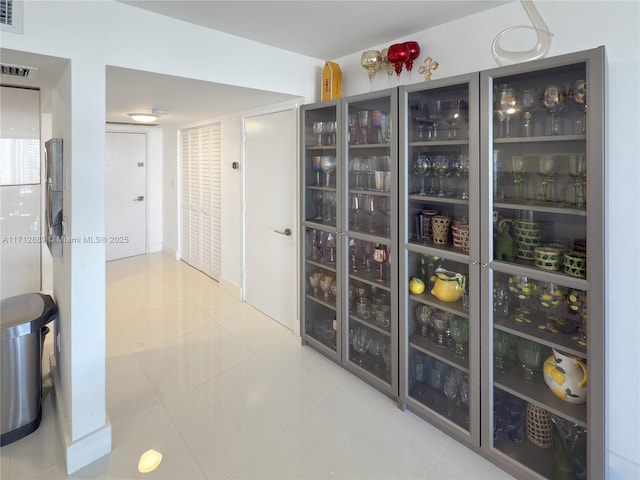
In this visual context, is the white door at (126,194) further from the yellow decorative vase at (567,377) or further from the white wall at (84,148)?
the yellow decorative vase at (567,377)

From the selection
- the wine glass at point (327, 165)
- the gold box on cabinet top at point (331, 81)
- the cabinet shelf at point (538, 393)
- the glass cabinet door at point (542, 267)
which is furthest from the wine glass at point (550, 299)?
the gold box on cabinet top at point (331, 81)

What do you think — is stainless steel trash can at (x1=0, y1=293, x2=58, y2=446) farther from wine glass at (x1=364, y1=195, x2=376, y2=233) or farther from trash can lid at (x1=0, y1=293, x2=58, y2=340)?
wine glass at (x1=364, y1=195, x2=376, y2=233)

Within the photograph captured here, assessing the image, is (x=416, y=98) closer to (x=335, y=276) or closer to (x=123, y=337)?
(x=335, y=276)

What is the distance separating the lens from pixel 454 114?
1.94 metres

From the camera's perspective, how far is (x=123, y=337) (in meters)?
3.13

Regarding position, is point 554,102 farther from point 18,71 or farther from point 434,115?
point 18,71

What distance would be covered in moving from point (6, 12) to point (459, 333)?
2.63 m

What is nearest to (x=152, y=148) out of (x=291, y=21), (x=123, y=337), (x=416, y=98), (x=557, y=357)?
(x=123, y=337)

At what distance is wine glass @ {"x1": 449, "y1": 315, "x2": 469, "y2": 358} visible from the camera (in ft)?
6.58

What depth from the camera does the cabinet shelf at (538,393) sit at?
62.4 inches

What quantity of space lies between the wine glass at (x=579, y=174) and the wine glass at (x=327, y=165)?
4.98 ft

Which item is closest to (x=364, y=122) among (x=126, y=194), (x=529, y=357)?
(x=529, y=357)

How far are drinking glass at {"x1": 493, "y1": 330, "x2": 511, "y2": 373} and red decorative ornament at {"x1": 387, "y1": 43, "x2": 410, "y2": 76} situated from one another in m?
1.72

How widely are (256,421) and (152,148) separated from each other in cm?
502
